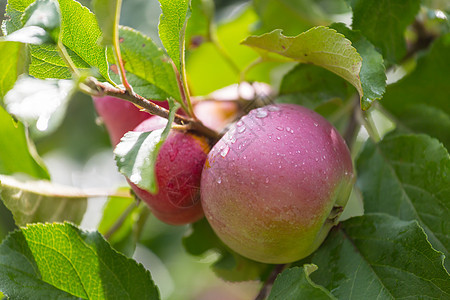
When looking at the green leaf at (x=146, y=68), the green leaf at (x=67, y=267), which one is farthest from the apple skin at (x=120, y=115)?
the green leaf at (x=67, y=267)

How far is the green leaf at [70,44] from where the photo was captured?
676 mm

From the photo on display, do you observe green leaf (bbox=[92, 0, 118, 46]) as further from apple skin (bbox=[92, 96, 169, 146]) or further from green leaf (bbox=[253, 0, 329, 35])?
green leaf (bbox=[253, 0, 329, 35])

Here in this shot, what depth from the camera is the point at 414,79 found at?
105cm

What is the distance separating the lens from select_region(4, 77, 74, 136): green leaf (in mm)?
561

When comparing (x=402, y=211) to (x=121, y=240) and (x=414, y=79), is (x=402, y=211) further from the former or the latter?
(x=121, y=240)

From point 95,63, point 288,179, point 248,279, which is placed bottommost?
point 248,279

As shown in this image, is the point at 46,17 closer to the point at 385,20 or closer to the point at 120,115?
the point at 120,115

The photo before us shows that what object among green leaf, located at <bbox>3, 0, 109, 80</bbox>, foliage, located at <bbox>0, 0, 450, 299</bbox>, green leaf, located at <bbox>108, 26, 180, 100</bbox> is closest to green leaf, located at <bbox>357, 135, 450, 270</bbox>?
foliage, located at <bbox>0, 0, 450, 299</bbox>

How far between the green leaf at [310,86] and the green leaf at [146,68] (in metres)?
0.22

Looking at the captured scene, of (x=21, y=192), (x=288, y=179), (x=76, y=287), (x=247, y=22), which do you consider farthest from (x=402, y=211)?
(x=247, y=22)

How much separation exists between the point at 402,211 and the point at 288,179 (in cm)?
28

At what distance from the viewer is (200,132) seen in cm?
77

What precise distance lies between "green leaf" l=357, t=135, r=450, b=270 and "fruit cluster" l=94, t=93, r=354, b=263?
0.15 metres

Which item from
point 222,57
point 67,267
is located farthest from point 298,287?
point 222,57
